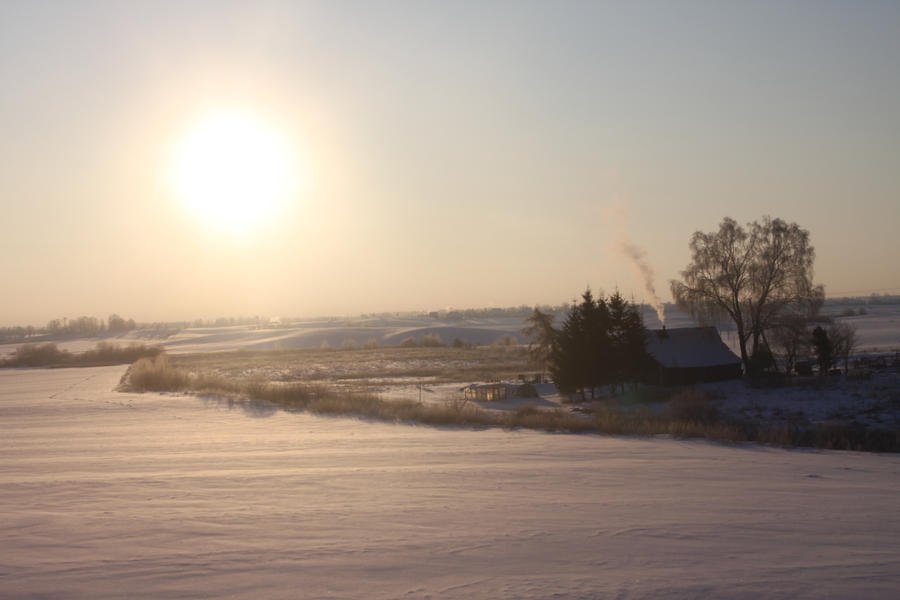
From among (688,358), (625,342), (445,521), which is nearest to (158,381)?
(625,342)

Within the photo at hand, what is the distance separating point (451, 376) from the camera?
153 feet

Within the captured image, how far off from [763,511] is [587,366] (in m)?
24.1

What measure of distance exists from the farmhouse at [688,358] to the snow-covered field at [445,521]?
24.0 meters

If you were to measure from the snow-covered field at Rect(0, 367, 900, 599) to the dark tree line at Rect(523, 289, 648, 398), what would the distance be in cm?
1841

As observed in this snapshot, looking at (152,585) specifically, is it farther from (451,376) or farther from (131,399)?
(451,376)

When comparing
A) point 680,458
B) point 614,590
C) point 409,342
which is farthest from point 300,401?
point 409,342

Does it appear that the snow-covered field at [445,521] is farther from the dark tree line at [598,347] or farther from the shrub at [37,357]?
the shrub at [37,357]

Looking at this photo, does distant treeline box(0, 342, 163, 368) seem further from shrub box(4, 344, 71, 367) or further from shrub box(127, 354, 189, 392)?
shrub box(127, 354, 189, 392)

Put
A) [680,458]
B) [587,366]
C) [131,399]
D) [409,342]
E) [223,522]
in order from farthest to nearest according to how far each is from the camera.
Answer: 1. [409,342]
2. [587,366]
3. [131,399]
4. [680,458]
5. [223,522]

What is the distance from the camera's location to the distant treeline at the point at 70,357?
62947 mm

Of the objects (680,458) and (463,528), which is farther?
(680,458)

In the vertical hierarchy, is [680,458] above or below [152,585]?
below

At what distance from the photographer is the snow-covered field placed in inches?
207

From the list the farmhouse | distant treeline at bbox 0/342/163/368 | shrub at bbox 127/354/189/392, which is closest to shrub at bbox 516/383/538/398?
the farmhouse
